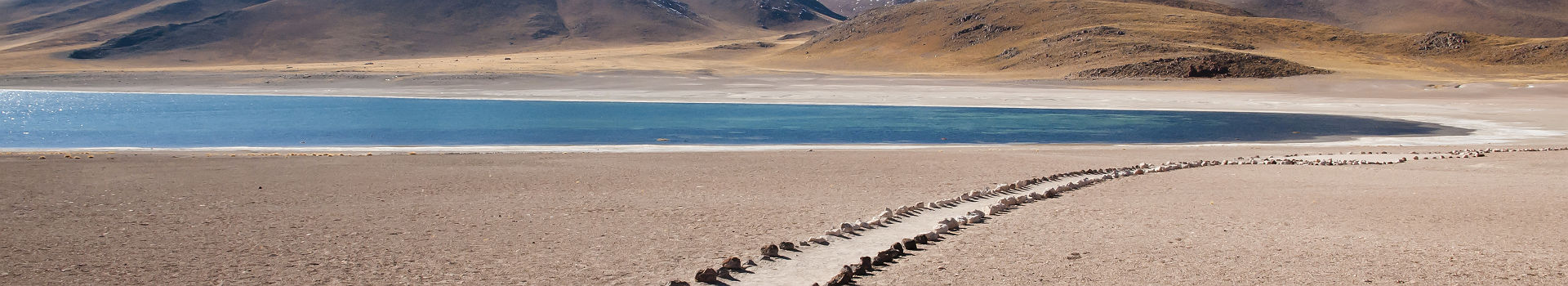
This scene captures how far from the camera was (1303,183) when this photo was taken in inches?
497

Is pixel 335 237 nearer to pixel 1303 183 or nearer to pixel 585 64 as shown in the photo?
pixel 1303 183

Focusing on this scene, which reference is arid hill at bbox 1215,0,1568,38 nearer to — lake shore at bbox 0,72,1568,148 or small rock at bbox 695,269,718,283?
lake shore at bbox 0,72,1568,148

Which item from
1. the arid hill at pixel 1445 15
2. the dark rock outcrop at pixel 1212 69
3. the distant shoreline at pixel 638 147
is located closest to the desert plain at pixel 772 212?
the distant shoreline at pixel 638 147

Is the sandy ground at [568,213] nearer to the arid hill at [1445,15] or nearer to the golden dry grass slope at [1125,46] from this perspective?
the golden dry grass slope at [1125,46]

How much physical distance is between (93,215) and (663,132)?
20981 millimetres

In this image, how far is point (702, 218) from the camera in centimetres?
951

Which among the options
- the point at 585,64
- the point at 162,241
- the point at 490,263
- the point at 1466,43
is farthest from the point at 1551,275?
the point at 1466,43

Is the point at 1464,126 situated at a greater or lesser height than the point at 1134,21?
lesser

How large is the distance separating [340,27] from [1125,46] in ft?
324

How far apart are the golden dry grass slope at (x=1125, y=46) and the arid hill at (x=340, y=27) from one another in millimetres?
52353

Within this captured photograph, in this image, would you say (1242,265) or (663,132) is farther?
(663,132)

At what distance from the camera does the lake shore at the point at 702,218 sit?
6.91 m

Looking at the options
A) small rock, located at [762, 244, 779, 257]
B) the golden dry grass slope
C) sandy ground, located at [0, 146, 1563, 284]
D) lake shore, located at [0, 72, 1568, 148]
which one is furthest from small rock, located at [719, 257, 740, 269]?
the golden dry grass slope

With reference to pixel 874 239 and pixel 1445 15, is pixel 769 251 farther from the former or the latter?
pixel 1445 15
